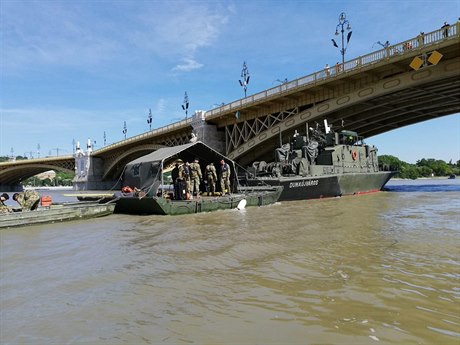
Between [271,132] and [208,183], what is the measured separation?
59.6 feet

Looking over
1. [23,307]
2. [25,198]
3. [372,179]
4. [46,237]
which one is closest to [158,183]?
[25,198]

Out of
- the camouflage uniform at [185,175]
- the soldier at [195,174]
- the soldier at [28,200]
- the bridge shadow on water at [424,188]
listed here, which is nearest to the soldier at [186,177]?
the camouflage uniform at [185,175]

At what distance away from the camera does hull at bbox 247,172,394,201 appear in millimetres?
22656

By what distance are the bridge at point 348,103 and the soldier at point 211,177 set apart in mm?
13577

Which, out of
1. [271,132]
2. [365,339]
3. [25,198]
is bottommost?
[365,339]

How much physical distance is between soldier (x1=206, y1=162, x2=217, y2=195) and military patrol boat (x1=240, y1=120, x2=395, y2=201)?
4177mm

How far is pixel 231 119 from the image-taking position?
41688 mm

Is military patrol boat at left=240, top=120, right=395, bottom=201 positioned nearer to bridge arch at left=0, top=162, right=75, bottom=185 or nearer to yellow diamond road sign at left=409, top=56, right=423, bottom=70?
yellow diamond road sign at left=409, top=56, right=423, bottom=70

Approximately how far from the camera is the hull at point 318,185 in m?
22.7

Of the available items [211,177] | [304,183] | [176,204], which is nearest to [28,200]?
[176,204]

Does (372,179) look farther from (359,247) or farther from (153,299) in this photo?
(153,299)

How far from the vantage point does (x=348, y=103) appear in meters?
30.2

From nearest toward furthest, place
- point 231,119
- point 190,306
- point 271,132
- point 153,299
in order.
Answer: point 190,306 < point 153,299 < point 271,132 < point 231,119

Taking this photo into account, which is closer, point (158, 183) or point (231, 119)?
point (158, 183)
